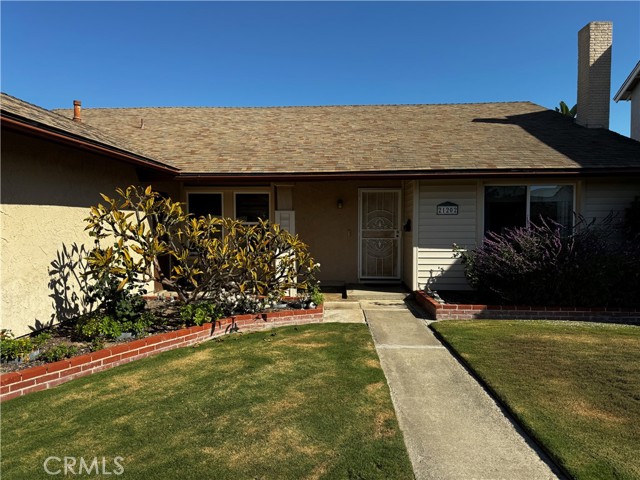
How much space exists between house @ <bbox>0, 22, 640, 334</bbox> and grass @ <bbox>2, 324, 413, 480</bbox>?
7.85 ft

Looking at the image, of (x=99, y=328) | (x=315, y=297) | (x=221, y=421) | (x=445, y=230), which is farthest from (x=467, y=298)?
(x=99, y=328)

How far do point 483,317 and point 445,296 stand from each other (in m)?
1.22

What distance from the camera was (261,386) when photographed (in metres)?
4.07

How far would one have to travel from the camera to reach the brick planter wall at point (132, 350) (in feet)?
12.7

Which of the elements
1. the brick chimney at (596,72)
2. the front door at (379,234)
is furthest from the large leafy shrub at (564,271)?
the brick chimney at (596,72)

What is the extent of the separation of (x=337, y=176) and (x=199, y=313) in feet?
13.7

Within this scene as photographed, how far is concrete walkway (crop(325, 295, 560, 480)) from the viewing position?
2738 mm

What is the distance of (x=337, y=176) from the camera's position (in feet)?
26.8

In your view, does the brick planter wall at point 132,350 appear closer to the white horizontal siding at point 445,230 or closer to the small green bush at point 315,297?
the small green bush at point 315,297

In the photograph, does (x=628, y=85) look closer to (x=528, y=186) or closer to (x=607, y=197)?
(x=607, y=197)

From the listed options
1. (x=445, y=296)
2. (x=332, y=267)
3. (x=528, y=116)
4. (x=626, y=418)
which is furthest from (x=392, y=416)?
(x=528, y=116)

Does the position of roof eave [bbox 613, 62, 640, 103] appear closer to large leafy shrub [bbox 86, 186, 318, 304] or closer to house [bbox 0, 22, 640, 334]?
house [bbox 0, 22, 640, 334]

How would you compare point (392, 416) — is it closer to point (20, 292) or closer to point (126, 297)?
point (126, 297)

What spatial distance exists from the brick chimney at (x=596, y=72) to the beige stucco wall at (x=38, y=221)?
12.4m
